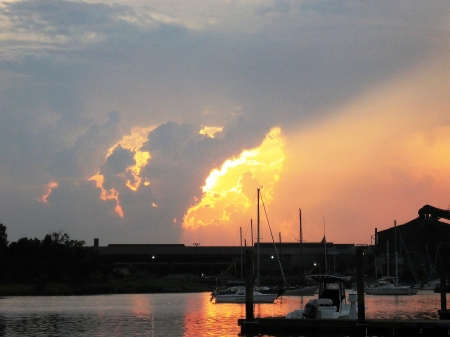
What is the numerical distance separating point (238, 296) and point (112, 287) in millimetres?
55415

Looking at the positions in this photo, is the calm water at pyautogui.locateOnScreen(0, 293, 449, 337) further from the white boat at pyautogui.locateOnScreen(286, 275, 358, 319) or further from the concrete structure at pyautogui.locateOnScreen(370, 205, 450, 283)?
the concrete structure at pyautogui.locateOnScreen(370, 205, 450, 283)

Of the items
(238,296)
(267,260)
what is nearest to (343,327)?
(238,296)

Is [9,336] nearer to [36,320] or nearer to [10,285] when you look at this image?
[36,320]

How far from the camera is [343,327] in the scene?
1955 inches

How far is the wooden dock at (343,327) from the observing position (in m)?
48.6

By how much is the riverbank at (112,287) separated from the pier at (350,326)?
301 feet

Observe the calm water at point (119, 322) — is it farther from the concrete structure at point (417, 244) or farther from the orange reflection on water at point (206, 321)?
the concrete structure at point (417, 244)

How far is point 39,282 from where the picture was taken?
144750 millimetres

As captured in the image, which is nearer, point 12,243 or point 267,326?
point 267,326

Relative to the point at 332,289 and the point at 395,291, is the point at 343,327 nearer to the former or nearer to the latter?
the point at 332,289

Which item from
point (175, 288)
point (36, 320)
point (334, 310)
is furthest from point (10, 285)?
point (334, 310)

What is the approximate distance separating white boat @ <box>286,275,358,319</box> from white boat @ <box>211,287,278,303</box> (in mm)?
38307

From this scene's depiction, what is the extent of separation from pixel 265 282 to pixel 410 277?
1669 inches

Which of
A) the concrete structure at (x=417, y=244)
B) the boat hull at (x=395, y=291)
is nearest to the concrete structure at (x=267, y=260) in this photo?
the concrete structure at (x=417, y=244)
